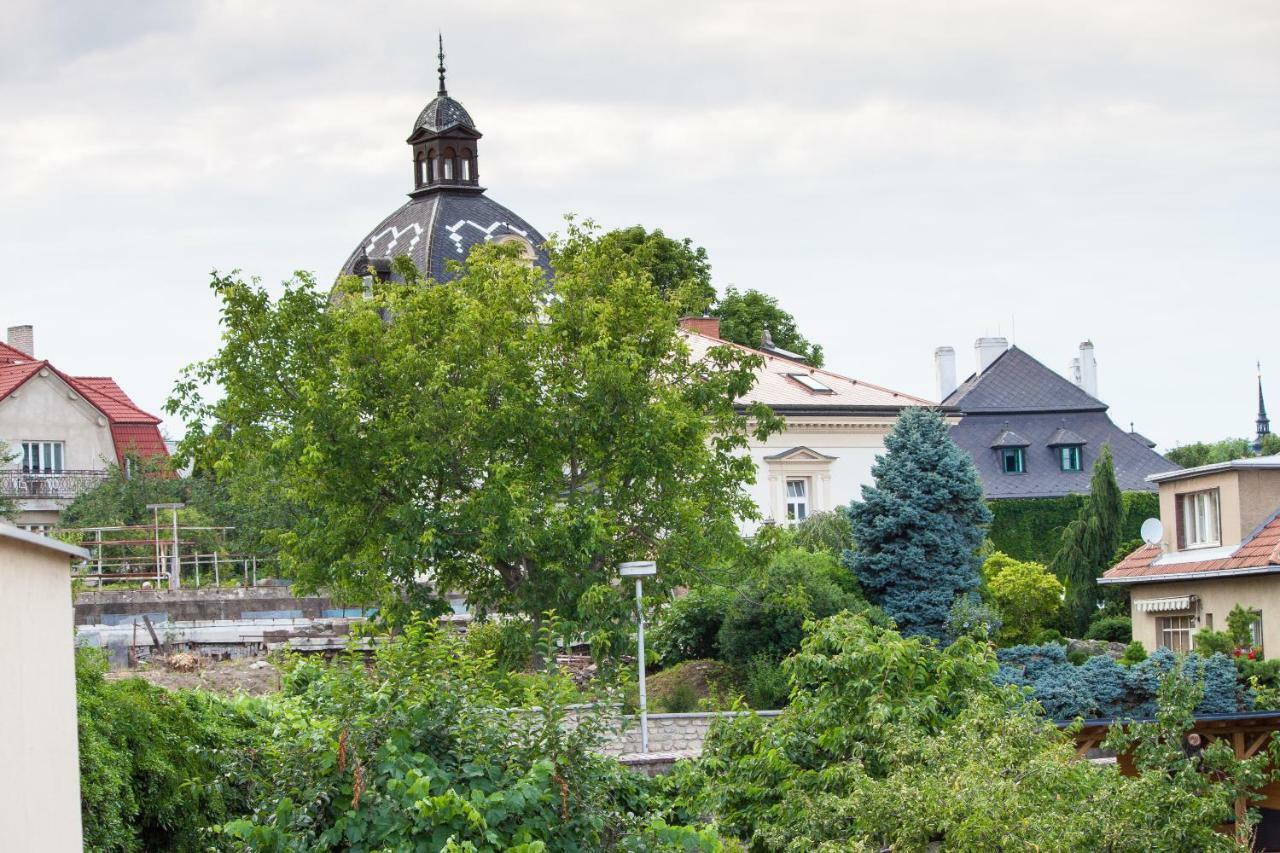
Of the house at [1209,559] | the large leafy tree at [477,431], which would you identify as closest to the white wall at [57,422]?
the large leafy tree at [477,431]

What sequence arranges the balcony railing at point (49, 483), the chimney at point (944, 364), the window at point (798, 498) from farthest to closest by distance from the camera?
the chimney at point (944, 364), the balcony railing at point (49, 483), the window at point (798, 498)

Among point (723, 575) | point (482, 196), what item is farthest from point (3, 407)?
point (723, 575)

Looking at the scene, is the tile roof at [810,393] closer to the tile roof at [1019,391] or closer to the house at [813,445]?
the house at [813,445]

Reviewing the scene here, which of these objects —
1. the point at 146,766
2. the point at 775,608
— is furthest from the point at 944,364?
the point at 146,766

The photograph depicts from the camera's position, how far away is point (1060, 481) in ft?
190

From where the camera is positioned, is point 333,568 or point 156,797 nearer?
point 156,797

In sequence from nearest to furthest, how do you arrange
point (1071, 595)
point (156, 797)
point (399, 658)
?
point (399, 658)
point (156, 797)
point (1071, 595)

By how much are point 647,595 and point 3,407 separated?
32.2 m

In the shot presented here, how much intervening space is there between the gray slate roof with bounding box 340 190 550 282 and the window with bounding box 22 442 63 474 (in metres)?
11.4

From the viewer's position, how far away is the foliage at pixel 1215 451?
99375 mm

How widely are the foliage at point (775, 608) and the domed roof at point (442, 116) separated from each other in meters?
35.6

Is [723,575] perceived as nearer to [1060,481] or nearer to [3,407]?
[1060,481]

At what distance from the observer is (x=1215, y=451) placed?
337ft

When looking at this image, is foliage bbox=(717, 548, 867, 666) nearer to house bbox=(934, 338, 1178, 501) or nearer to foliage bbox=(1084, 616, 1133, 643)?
foliage bbox=(1084, 616, 1133, 643)
